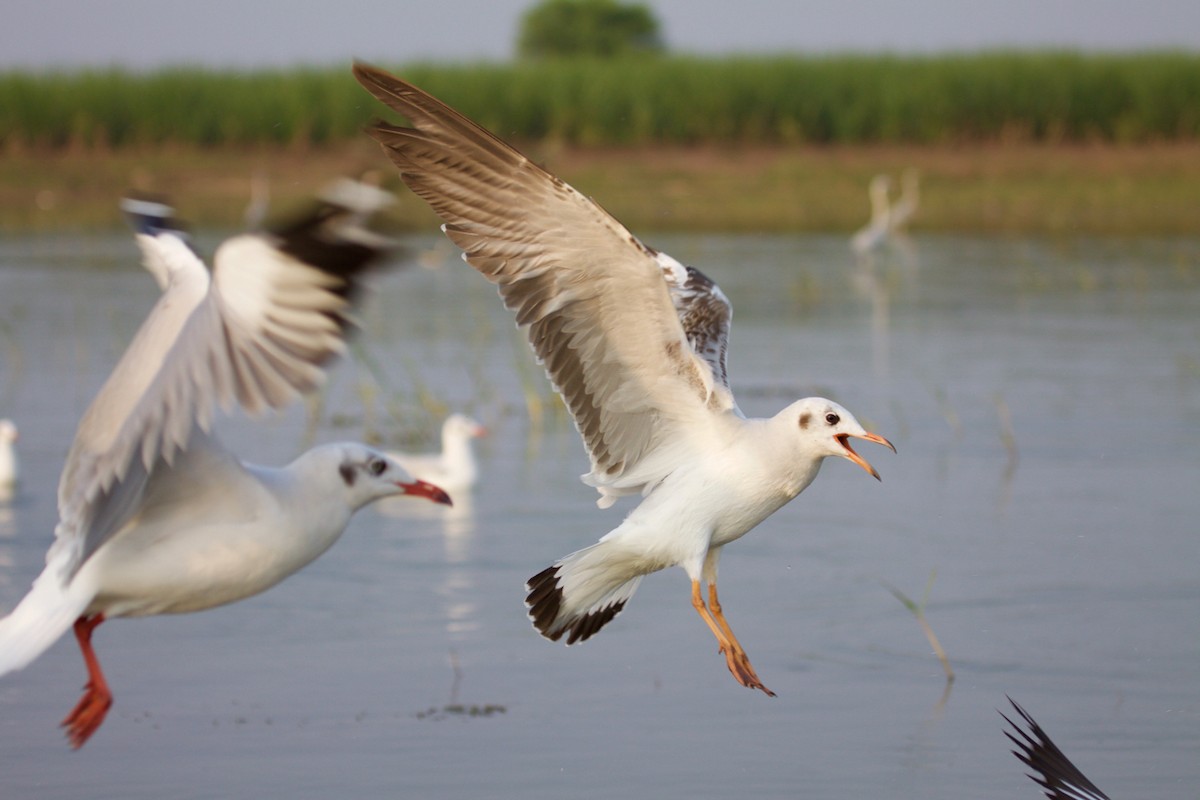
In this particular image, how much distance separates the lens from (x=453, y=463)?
9.68m

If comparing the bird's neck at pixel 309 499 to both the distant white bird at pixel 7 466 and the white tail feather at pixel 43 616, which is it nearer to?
the white tail feather at pixel 43 616

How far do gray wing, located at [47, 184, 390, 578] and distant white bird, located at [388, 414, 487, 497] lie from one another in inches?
170

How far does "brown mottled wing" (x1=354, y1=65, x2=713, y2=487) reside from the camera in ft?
18.4

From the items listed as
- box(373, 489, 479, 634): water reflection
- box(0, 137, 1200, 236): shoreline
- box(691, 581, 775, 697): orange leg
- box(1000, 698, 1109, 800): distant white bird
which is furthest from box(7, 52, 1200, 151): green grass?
box(1000, 698, 1109, 800): distant white bird

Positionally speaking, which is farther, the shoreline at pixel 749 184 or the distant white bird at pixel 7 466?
the shoreline at pixel 749 184

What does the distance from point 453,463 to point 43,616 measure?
4.33 m

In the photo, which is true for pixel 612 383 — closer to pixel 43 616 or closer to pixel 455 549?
pixel 43 616

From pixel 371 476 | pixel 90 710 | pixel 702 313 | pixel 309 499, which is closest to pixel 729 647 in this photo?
pixel 371 476

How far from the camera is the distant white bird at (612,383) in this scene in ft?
18.6

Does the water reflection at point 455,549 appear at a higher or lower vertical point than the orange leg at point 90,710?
lower

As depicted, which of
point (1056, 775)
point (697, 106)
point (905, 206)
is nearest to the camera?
point (1056, 775)

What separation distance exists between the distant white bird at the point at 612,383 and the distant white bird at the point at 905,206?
15962 mm

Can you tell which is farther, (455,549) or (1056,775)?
(455,549)

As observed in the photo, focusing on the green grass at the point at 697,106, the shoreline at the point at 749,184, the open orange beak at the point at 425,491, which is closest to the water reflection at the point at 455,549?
the open orange beak at the point at 425,491
